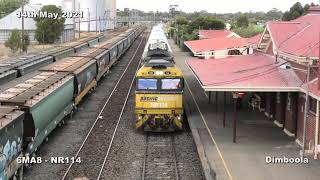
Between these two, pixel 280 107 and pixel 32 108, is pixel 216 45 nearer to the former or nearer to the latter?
pixel 280 107

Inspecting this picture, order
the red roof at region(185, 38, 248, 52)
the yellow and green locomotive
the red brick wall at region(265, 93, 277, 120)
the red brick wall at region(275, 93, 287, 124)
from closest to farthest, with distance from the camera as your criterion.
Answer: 1. the yellow and green locomotive
2. the red brick wall at region(275, 93, 287, 124)
3. the red brick wall at region(265, 93, 277, 120)
4. the red roof at region(185, 38, 248, 52)

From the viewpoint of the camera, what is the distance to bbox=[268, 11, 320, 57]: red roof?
1927 cm

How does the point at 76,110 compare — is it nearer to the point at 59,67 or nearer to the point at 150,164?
the point at 59,67

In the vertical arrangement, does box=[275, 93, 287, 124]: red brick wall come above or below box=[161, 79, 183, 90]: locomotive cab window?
below

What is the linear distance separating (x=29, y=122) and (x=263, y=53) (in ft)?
49.8

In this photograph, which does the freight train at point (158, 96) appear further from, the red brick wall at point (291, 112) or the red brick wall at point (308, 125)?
the red brick wall at point (308, 125)

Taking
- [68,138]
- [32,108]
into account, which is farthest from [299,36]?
[32,108]

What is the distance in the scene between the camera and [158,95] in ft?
69.5

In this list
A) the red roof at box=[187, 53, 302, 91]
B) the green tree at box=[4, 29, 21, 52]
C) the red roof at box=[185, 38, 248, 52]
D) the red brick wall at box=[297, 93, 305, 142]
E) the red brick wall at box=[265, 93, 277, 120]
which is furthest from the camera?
the green tree at box=[4, 29, 21, 52]

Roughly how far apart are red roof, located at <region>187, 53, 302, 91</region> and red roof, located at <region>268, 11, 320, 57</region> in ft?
3.22

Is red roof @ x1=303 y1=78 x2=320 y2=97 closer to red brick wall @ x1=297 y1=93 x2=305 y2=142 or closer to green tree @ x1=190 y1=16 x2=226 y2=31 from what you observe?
red brick wall @ x1=297 y1=93 x2=305 y2=142

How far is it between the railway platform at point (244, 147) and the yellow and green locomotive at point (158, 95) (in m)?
1.35

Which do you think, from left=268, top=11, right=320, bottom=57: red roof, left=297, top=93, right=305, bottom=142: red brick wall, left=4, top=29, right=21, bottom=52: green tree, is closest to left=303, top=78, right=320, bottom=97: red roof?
left=297, top=93, right=305, bottom=142: red brick wall

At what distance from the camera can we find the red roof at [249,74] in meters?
19.2
